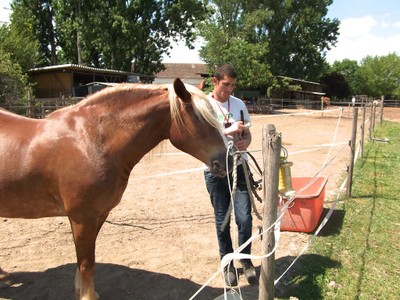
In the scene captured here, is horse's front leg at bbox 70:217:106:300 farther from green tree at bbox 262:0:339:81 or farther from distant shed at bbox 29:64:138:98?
green tree at bbox 262:0:339:81

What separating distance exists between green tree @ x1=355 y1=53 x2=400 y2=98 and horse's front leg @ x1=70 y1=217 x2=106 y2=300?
6501cm

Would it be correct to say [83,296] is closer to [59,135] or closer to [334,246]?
[59,135]

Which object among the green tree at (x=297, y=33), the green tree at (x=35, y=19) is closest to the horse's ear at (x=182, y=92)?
the green tree at (x=35, y=19)

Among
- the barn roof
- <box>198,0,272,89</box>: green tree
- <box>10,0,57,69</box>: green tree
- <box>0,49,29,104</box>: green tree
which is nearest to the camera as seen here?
<box>0,49,29,104</box>: green tree

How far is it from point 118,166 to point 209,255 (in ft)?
5.57

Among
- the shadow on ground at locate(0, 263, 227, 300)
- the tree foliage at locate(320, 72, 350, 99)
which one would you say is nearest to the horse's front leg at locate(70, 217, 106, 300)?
the shadow on ground at locate(0, 263, 227, 300)

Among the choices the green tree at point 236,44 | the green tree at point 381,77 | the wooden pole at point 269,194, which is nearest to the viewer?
the wooden pole at point 269,194

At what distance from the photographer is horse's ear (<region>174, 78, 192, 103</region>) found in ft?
7.04

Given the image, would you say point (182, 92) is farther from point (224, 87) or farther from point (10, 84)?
point (10, 84)

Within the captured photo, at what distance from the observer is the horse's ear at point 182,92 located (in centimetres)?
215

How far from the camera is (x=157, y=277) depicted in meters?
3.11

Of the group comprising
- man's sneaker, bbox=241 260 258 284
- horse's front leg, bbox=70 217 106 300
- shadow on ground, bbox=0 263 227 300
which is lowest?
shadow on ground, bbox=0 263 227 300

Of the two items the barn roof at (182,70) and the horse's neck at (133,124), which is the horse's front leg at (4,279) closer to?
the horse's neck at (133,124)

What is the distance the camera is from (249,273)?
115 inches
